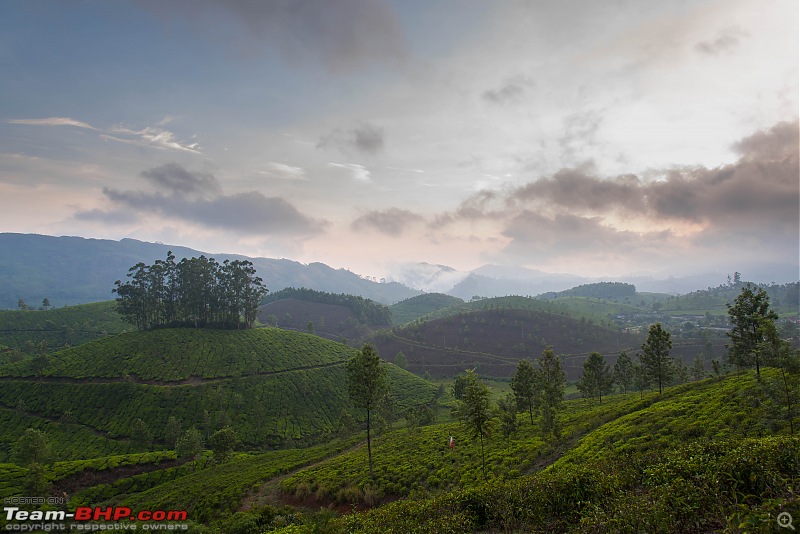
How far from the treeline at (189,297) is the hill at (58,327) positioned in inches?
1333

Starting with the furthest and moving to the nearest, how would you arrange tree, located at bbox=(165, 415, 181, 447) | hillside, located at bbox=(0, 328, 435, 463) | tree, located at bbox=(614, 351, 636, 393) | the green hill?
tree, located at bbox=(614, 351, 636, 393), hillside, located at bbox=(0, 328, 435, 463), tree, located at bbox=(165, 415, 181, 447), the green hill

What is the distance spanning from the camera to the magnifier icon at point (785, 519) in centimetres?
951

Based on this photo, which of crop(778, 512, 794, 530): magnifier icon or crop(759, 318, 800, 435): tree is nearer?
crop(778, 512, 794, 530): magnifier icon

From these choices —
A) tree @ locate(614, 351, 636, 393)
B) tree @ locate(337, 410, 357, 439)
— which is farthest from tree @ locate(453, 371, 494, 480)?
tree @ locate(614, 351, 636, 393)

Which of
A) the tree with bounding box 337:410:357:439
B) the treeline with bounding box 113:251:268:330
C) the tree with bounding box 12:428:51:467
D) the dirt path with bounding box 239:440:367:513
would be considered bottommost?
the tree with bounding box 337:410:357:439

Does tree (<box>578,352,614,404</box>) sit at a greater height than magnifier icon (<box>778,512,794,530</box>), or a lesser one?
lesser

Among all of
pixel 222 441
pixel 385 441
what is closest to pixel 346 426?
pixel 385 441

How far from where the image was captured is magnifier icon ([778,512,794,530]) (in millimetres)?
9508

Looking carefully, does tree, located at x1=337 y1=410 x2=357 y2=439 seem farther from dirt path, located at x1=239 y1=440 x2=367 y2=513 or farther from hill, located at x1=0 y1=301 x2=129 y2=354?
hill, located at x1=0 y1=301 x2=129 y2=354

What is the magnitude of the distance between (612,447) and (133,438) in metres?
85.7

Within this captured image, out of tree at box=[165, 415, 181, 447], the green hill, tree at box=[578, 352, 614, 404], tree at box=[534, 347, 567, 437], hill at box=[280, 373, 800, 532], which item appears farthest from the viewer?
tree at box=[165, 415, 181, 447]

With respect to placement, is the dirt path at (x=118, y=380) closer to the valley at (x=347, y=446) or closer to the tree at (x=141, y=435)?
the valley at (x=347, y=446)

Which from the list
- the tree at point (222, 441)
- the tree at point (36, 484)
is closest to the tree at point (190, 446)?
the tree at point (222, 441)

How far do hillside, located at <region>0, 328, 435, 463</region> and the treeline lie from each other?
13.6 metres
